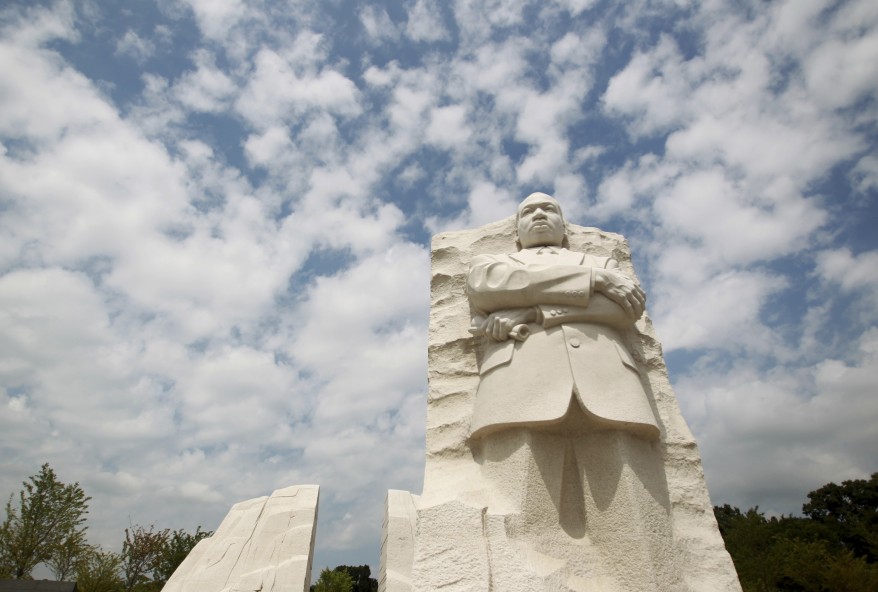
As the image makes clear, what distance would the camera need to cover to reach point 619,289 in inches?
149

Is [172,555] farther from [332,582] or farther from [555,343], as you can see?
[555,343]

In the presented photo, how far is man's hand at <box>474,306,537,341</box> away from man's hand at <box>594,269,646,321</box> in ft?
1.55

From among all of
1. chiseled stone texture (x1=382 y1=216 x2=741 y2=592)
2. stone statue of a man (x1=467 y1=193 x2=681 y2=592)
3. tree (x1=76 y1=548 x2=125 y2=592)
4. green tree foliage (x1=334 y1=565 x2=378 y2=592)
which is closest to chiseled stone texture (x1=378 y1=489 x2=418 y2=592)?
chiseled stone texture (x1=382 y1=216 x2=741 y2=592)

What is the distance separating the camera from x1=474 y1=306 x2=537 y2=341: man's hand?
3.80 m

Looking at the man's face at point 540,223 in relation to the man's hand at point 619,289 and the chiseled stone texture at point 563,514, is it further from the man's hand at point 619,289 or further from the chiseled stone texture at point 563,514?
the chiseled stone texture at point 563,514

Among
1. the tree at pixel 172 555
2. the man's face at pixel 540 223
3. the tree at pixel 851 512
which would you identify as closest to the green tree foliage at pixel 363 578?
the tree at pixel 172 555

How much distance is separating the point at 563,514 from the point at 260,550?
4.54m

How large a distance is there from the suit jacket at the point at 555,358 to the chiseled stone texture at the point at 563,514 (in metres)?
0.16

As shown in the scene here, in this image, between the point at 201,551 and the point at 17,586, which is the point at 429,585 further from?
the point at 17,586

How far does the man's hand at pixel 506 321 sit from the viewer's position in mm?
3797

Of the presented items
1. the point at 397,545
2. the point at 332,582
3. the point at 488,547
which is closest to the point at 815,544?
the point at 332,582

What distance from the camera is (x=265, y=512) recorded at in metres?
7.16

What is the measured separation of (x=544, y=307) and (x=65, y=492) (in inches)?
845

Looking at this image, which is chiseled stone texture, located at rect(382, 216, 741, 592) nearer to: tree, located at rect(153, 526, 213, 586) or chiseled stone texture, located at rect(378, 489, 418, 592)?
chiseled stone texture, located at rect(378, 489, 418, 592)
